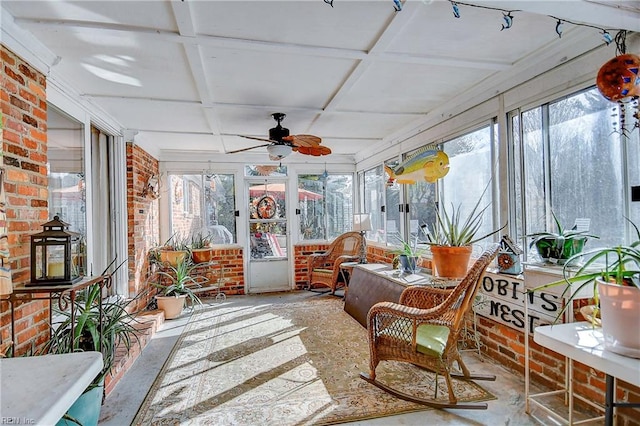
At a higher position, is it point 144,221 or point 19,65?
point 19,65

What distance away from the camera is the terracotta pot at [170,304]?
13.6 ft

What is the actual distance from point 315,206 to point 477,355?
12.5 feet

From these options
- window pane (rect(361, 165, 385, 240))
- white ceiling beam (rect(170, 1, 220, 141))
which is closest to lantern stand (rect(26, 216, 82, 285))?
white ceiling beam (rect(170, 1, 220, 141))

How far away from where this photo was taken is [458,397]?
7.30 ft

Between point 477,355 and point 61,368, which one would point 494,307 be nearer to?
point 477,355

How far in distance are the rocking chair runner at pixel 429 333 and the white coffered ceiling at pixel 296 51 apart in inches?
53.5

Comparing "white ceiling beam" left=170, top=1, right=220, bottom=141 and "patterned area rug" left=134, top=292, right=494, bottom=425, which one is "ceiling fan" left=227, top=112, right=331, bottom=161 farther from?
"patterned area rug" left=134, top=292, right=494, bottom=425

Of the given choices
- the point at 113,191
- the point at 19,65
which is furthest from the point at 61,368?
the point at 113,191

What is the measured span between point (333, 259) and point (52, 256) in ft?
13.7

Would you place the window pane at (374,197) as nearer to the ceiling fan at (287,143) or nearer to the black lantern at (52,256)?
the ceiling fan at (287,143)

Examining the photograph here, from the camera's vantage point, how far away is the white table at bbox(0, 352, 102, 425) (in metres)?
0.76

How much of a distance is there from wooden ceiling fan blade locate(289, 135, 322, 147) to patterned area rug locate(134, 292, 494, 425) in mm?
1951

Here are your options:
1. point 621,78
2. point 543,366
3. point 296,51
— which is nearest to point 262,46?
point 296,51

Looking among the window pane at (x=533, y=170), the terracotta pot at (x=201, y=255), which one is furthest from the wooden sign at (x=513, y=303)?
the terracotta pot at (x=201, y=255)
